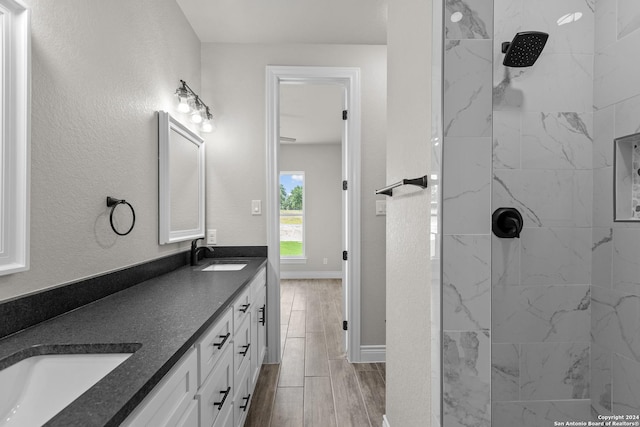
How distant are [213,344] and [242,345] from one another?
573mm

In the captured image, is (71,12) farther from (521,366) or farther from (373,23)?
(521,366)

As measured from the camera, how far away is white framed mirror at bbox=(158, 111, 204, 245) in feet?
6.50

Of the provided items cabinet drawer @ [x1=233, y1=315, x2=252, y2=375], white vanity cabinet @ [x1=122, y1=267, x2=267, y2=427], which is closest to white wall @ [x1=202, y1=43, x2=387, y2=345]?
white vanity cabinet @ [x1=122, y1=267, x2=267, y2=427]

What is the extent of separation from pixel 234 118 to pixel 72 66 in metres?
1.54

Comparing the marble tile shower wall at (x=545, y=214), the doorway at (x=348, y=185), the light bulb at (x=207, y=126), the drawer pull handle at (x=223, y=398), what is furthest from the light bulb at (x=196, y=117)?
the marble tile shower wall at (x=545, y=214)

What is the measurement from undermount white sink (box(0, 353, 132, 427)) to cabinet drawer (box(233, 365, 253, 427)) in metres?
0.86

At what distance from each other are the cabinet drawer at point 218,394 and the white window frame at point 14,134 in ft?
2.29

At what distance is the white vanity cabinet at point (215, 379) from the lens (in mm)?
811

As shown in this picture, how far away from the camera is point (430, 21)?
1.10m

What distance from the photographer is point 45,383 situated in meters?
0.82

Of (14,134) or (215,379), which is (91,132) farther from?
(215,379)

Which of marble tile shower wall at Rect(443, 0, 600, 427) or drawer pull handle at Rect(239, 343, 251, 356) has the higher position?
marble tile shower wall at Rect(443, 0, 600, 427)

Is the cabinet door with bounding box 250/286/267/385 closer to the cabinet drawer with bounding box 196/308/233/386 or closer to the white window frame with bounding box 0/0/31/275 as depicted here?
the cabinet drawer with bounding box 196/308/233/386

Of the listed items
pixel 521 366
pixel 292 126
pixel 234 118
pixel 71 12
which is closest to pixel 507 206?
pixel 521 366
